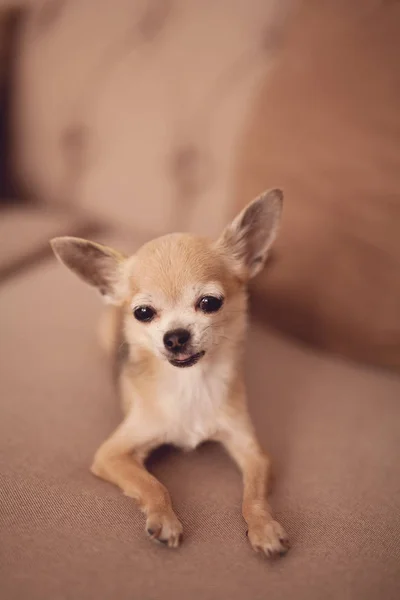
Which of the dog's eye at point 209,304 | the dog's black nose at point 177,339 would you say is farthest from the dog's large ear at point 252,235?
the dog's black nose at point 177,339

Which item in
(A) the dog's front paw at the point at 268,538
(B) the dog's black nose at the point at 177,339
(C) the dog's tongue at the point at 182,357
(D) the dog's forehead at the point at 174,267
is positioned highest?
(D) the dog's forehead at the point at 174,267

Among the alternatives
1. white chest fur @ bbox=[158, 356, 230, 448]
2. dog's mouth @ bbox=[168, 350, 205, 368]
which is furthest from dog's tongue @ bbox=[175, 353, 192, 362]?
white chest fur @ bbox=[158, 356, 230, 448]

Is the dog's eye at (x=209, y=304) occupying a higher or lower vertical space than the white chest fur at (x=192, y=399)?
higher

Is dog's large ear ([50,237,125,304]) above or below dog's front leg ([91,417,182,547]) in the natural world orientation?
above

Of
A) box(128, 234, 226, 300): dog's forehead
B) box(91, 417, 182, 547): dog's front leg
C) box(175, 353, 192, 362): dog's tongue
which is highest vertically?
box(128, 234, 226, 300): dog's forehead

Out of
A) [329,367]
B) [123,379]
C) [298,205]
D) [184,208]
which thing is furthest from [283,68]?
[123,379]

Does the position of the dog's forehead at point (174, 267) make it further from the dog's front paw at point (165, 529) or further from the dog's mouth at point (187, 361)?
the dog's front paw at point (165, 529)

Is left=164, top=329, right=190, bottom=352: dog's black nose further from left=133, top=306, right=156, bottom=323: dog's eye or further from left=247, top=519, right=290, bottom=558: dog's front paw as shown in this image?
left=247, top=519, right=290, bottom=558: dog's front paw

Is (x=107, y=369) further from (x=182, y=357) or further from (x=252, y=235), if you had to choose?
(x=252, y=235)

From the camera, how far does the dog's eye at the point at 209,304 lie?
0.91 meters

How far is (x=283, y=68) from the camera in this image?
4.00 feet

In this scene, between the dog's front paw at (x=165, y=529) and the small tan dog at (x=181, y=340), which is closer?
the dog's front paw at (x=165, y=529)

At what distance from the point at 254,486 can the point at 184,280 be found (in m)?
0.40

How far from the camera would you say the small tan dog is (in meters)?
0.88
